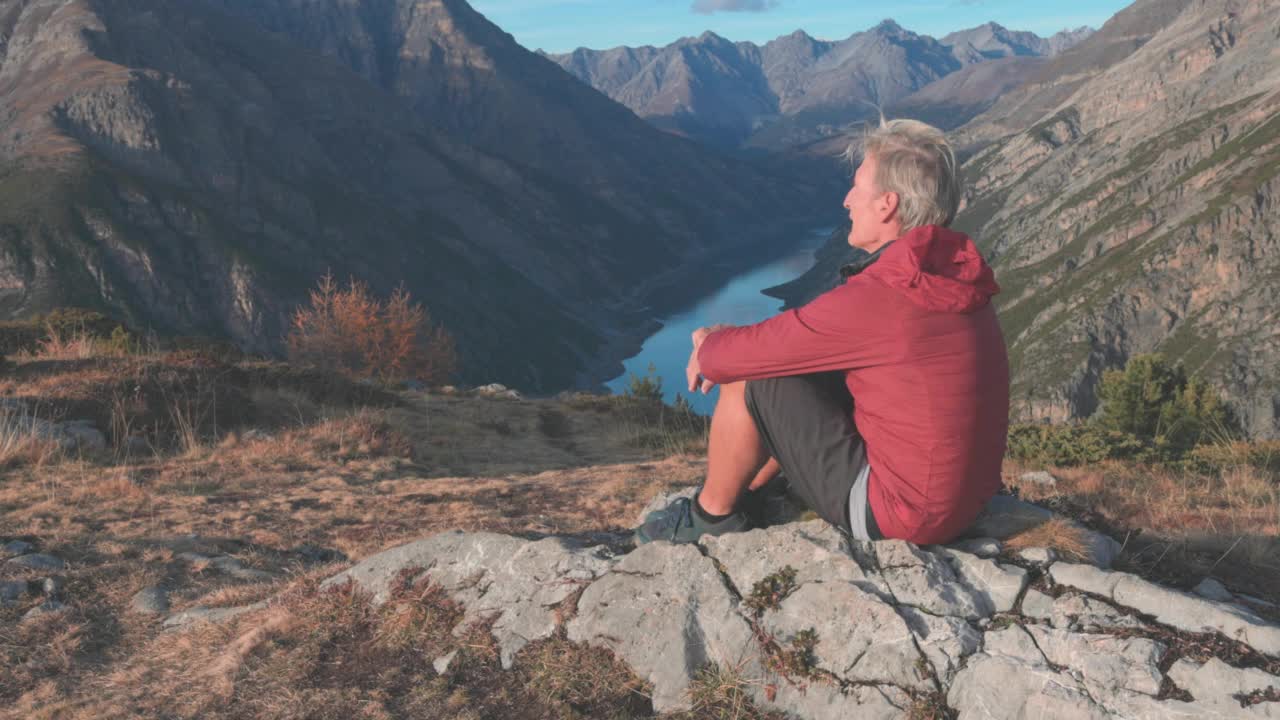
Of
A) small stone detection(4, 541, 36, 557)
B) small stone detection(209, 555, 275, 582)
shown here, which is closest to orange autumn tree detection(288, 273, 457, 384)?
small stone detection(4, 541, 36, 557)

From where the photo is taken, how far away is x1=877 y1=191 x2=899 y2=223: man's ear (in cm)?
428

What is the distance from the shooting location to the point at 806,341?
4137mm

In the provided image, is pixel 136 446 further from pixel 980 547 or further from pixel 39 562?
pixel 980 547

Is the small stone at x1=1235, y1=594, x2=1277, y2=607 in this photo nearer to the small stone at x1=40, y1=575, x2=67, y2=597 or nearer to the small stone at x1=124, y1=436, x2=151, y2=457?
the small stone at x1=40, y1=575, x2=67, y2=597

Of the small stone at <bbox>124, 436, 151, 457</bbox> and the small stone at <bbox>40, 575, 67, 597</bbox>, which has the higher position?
the small stone at <bbox>40, 575, 67, 597</bbox>

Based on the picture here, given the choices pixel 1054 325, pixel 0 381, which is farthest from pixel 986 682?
pixel 1054 325

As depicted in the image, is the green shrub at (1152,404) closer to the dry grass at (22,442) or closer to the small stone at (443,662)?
the small stone at (443,662)

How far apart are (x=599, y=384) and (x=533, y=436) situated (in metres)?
170

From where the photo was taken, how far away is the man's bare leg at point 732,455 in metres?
4.75

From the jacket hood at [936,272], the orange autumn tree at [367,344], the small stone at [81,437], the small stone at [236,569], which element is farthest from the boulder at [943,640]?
the orange autumn tree at [367,344]

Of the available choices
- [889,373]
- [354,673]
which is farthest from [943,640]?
[354,673]

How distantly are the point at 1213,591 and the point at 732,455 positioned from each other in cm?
265

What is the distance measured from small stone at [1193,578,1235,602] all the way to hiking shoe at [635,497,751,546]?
2436 mm

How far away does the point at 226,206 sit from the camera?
561 ft
